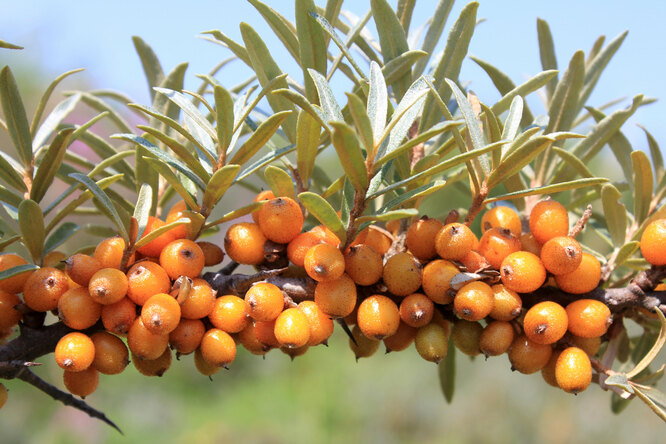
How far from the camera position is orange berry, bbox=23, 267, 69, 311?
0.78 meters

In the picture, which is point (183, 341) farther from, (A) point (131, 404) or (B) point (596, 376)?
(A) point (131, 404)

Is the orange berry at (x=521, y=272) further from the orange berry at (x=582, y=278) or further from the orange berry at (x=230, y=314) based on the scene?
the orange berry at (x=230, y=314)

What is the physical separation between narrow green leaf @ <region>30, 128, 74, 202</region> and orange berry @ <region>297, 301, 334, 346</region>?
40 centimetres

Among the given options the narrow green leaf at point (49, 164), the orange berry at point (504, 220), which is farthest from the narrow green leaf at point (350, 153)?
the narrow green leaf at point (49, 164)

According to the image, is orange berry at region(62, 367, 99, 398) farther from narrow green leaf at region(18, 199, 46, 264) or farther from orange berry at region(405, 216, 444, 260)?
orange berry at region(405, 216, 444, 260)

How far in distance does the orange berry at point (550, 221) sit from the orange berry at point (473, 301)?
0.14 meters

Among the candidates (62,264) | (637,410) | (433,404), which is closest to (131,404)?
(433,404)

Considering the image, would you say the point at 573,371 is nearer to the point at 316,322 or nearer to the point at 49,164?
the point at 316,322

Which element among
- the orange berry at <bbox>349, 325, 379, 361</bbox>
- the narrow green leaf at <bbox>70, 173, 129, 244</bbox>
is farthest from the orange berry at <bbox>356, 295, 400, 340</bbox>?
the narrow green leaf at <bbox>70, 173, 129, 244</bbox>

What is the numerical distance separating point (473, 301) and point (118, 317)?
0.47 metres

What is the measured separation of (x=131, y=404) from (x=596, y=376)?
5.47 meters

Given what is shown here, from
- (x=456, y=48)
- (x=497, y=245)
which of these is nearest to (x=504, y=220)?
(x=497, y=245)

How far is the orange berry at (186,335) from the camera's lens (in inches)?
31.3

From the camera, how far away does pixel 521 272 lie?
2.56ft
